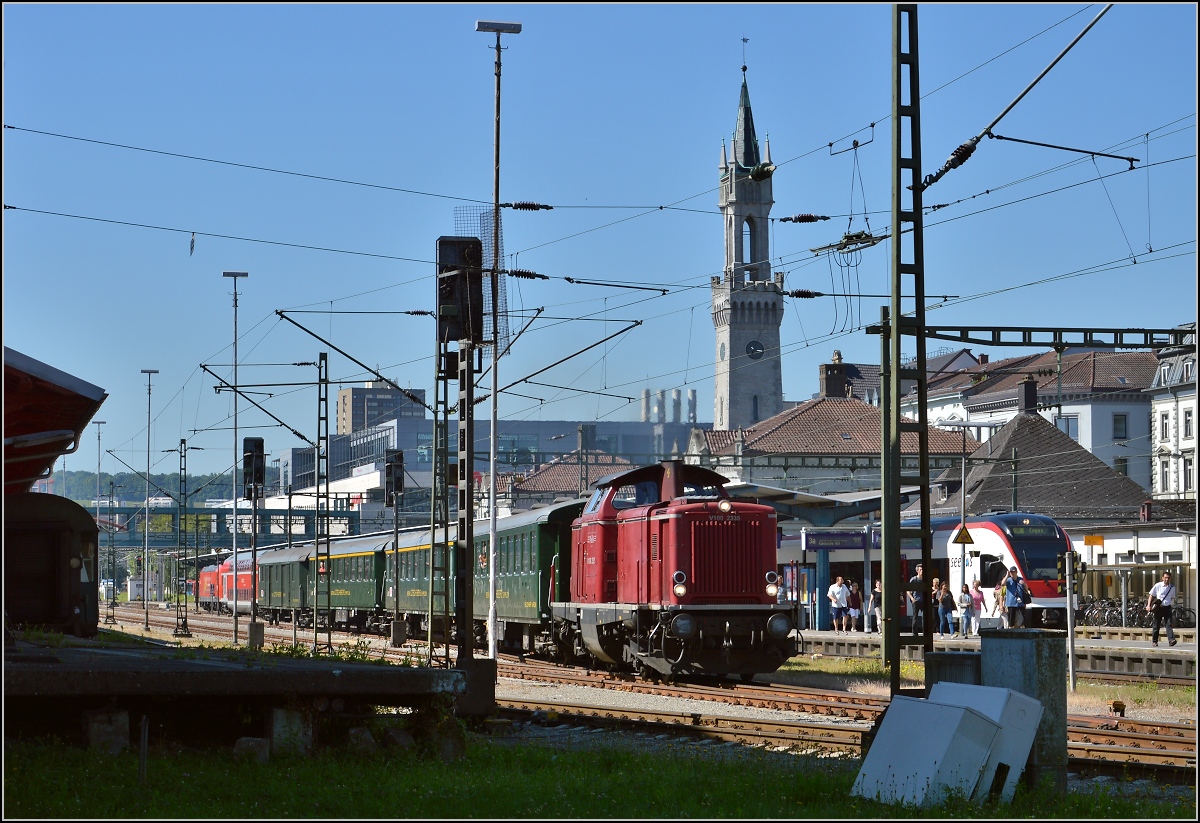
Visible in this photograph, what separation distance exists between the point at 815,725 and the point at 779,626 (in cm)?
614

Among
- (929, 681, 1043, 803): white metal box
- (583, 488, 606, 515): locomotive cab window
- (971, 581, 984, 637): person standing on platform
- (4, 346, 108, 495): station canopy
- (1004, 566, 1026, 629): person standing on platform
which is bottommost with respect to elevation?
(971, 581, 984, 637): person standing on platform

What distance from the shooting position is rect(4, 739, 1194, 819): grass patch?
35.0 feet

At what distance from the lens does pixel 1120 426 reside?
99.4m

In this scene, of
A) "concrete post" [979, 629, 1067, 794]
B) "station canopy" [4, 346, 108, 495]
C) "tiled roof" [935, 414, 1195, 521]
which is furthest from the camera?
"tiled roof" [935, 414, 1195, 521]

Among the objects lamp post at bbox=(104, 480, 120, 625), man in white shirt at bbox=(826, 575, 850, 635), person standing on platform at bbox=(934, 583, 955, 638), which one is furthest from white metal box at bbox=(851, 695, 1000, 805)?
lamp post at bbox=(104, 480, 120, 625)

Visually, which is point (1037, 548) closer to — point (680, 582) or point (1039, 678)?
point (680, 582)

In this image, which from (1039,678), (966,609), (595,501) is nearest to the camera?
(1039,678)

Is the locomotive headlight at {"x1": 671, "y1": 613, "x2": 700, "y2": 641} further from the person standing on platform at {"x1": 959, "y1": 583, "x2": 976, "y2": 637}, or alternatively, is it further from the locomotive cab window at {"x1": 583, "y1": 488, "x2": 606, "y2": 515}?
the person standing on platform at {"x1": 959, "y1": 583, "x2": 976, "y2": 637}

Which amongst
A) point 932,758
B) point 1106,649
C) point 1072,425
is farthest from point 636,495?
point 1072,425

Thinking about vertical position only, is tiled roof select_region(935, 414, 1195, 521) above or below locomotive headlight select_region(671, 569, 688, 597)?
above

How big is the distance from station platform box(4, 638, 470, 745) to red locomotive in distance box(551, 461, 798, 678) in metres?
10.2

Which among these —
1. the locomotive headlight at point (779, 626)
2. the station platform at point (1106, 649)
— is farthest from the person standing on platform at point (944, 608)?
the locomotive headlight at point (779, 626)

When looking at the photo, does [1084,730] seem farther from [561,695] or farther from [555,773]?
[561,695]

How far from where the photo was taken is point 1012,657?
12570 mm
